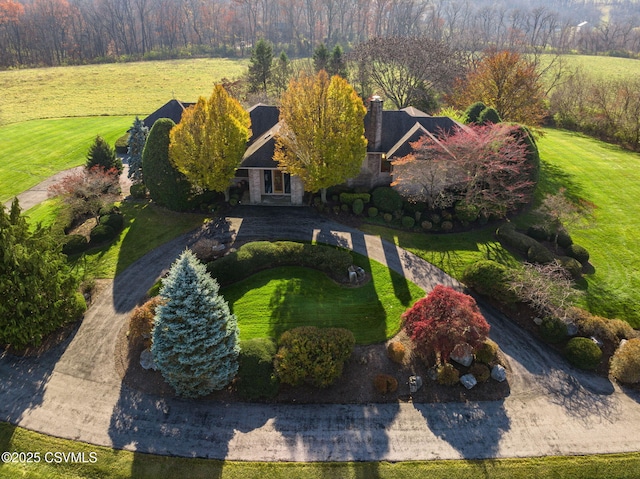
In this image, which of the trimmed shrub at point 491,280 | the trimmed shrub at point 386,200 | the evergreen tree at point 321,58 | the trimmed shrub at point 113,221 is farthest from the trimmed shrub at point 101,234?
the evergreen tree at point 321,58

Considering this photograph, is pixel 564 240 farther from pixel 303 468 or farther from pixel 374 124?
pixel 303 468

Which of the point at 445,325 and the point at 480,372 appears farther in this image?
the point at 480,372

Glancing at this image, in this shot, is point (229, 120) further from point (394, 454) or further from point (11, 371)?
point (394, 454)

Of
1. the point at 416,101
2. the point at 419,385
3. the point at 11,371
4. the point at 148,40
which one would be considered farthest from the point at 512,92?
the point at 148,40

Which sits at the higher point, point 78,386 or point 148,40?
point 148,40

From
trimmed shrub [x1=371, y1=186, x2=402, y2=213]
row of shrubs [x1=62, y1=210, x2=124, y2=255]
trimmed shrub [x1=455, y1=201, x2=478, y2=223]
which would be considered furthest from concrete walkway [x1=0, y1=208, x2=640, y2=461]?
trimmed shrub [x1=371, y1=186, x2=402, y2=213]

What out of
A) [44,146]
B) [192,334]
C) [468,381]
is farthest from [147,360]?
[44,146]
